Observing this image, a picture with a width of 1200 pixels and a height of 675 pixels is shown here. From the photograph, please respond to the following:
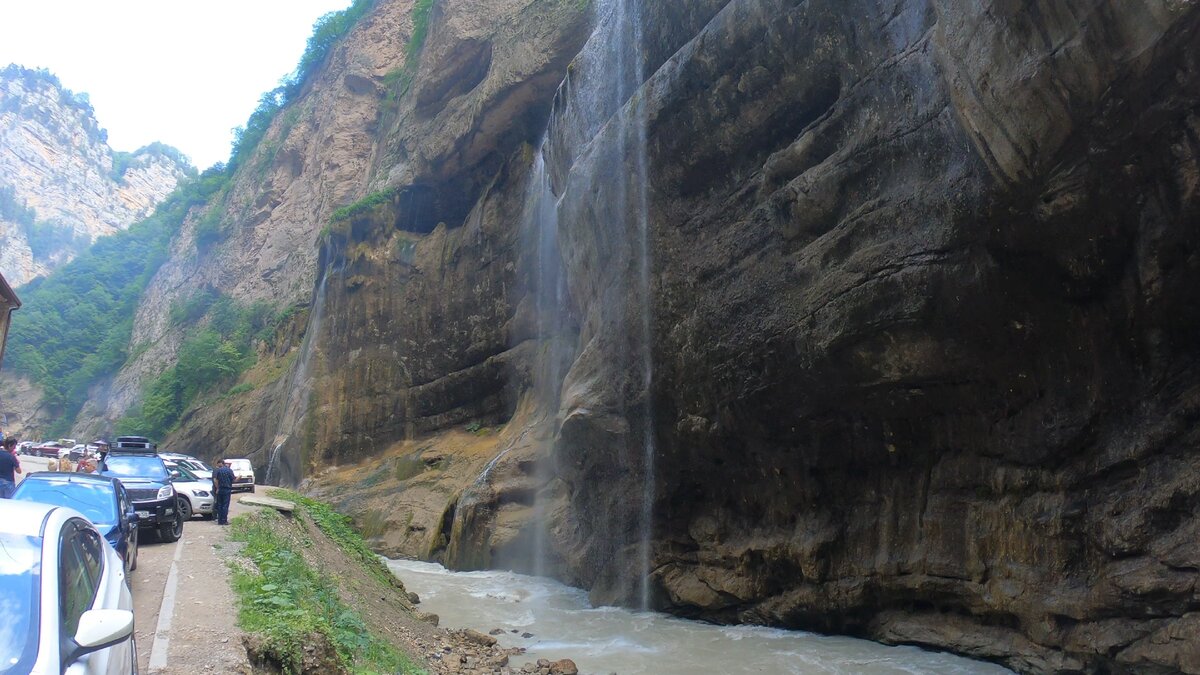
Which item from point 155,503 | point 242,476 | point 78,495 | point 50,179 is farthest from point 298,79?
point 50,179

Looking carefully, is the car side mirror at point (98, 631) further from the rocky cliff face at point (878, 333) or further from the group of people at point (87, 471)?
the rocky cliff face at point (878, 333)

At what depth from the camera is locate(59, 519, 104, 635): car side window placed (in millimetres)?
3641

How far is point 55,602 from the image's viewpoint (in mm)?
3547

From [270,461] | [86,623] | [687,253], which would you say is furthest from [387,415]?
[86,623]

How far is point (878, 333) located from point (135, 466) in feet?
43.5

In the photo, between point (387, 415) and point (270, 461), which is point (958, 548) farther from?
point (270, 461)

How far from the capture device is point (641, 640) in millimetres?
13141

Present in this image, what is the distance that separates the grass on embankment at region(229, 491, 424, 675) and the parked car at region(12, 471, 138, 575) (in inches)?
48.5

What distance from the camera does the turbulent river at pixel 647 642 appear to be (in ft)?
36.2

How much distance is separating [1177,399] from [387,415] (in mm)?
26853

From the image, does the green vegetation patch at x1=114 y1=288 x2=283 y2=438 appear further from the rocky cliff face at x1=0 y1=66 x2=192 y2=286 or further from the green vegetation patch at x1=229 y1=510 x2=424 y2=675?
the rocky cliff face at x1=0 y1=66 x2=192 y2=286

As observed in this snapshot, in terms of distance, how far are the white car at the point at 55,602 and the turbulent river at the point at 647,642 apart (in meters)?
8.09

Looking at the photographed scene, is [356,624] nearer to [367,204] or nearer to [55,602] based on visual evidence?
[55,602]

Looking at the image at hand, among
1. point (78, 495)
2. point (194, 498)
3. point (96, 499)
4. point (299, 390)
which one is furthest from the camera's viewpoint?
point (299, 390)
